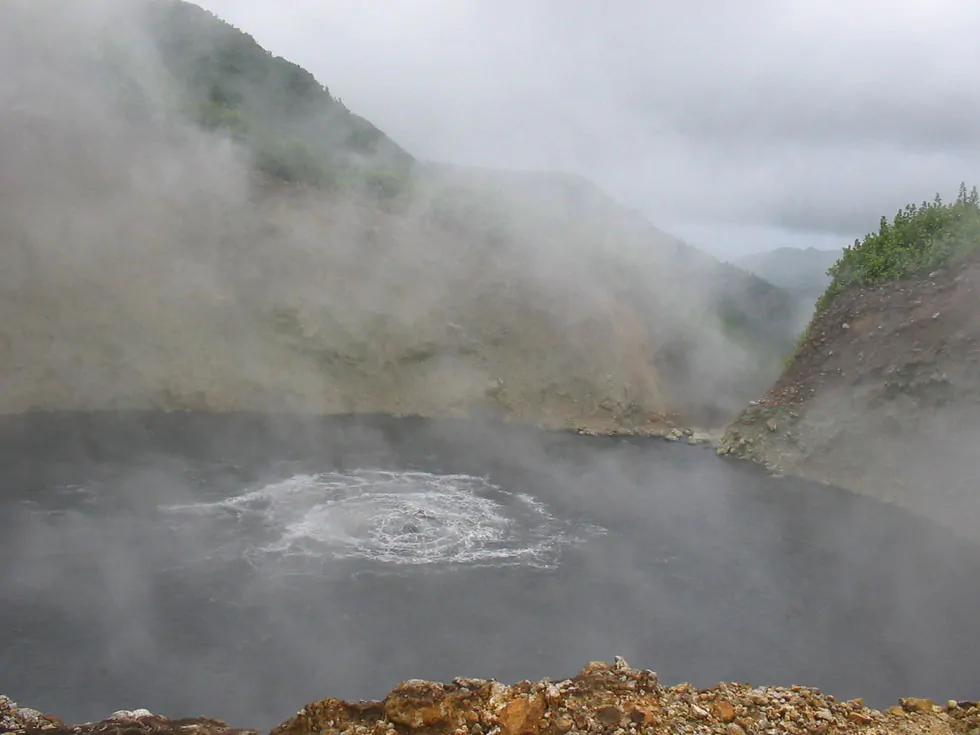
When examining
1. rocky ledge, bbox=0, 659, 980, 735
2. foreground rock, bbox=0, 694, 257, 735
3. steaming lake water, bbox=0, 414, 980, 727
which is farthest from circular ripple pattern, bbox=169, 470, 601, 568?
rocky ledge, bbox=0, 659, 980, 735

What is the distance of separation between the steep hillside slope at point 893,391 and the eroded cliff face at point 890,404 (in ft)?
0.12

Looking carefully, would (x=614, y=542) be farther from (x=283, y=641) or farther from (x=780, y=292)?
(x=780, y=292)

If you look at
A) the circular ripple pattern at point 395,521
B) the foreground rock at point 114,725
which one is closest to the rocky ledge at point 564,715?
the foreground rock at point 114,725

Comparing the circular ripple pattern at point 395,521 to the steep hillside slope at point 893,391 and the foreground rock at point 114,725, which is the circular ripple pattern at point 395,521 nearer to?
the foreground rock at point 114,725

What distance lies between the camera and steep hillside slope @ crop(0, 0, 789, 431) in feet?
95.3

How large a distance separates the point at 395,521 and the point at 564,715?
1052 centimetres

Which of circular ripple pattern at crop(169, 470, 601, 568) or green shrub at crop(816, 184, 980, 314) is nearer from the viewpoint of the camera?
circular ripple pattern at crop(169, 470, 601, 568)

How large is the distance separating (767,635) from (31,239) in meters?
27.4

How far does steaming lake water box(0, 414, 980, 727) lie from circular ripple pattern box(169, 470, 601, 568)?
79mm

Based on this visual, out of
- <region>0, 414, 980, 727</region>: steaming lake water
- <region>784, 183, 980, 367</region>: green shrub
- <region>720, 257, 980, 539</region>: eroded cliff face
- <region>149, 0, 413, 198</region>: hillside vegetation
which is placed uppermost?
<region>149, 0, 413, 198</region>: hillside vegetation

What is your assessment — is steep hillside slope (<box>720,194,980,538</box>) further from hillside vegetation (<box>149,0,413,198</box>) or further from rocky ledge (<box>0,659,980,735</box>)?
hillside vegetation (<box>149,0,413,198</box>)

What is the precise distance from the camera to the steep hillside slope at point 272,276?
95.3 feet

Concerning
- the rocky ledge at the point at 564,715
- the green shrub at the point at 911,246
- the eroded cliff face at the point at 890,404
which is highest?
the green shrub at the point at 911,246

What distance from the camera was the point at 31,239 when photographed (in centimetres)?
2894
